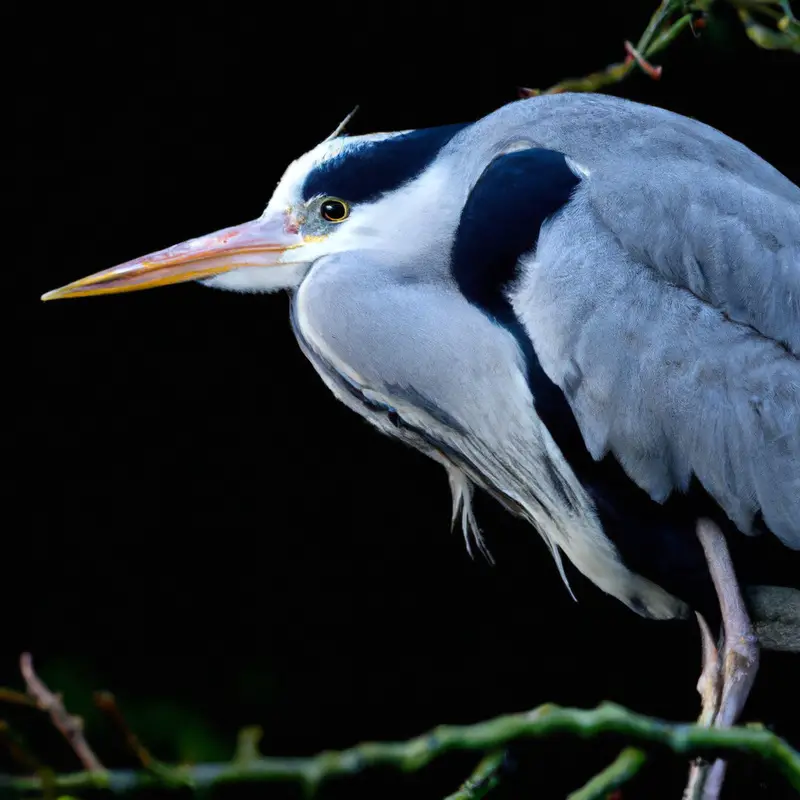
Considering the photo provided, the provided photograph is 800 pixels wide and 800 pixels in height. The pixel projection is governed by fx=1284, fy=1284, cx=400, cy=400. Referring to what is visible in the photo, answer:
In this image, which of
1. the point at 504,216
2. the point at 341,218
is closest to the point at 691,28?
the point at 504,216

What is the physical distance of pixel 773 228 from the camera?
1.47 meters

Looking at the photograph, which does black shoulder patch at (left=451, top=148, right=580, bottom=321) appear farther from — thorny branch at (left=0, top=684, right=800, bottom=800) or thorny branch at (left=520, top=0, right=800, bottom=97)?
thorny branch at (left=0, top=684, right=800, bottom=800)

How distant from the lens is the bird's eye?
5.11ft

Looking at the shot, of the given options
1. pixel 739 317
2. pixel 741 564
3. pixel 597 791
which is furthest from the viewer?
pixel 741 564

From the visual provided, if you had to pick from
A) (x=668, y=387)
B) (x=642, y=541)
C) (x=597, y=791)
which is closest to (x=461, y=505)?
(x=642, y=541)

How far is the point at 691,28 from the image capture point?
1.57m

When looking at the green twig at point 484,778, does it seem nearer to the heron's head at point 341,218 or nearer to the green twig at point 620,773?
the green twig at point 620,773

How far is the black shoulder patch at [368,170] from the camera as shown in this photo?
155cm

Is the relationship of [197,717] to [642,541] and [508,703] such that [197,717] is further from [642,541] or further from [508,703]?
[642,541]

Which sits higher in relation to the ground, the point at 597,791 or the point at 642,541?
the point at 597,791

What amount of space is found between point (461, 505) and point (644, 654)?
0.89 metres

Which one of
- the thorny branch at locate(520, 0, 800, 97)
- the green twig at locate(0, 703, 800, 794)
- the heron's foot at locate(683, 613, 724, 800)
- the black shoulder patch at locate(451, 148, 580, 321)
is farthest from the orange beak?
the green twig at locate(0, 703, 800, 794)

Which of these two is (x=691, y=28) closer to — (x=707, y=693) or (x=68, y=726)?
(x=707, y=693)

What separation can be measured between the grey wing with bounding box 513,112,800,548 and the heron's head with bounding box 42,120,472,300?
15cm
